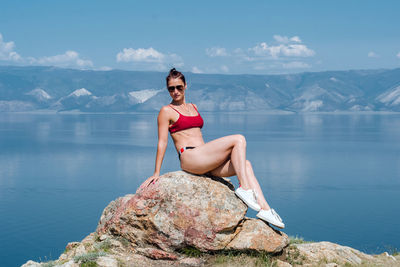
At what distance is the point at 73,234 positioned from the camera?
33.7 metres

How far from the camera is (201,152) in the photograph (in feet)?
24.2

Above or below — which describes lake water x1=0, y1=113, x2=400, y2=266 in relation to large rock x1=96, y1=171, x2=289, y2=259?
below

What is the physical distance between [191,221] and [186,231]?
19cm

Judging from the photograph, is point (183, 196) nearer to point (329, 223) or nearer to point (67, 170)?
point (329, 223)

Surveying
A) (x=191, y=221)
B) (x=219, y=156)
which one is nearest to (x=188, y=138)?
(x=219, y=156)

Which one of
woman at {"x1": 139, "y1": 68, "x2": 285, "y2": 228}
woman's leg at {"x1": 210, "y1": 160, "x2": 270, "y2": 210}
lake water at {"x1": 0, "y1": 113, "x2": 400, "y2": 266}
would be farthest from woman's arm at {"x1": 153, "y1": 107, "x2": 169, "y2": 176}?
lake water at {"x1": 0, "y1": 113, "x2": 400, "y2": 266}

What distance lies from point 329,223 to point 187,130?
3016 cm

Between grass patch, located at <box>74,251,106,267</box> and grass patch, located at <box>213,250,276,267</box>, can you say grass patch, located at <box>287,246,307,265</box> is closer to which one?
grass patch, located at <box>213,250,276,267</box>

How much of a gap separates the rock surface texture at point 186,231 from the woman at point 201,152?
0.25m

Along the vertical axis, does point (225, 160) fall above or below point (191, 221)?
above

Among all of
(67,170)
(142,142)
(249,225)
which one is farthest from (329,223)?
(142,142)

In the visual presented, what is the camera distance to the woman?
7195 mm

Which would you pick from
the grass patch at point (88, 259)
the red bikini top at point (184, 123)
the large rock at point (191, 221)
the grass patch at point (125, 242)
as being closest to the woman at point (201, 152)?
the red bikini top at point (184, 123)

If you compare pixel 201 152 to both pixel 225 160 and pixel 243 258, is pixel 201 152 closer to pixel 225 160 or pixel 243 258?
pixel 225 160
